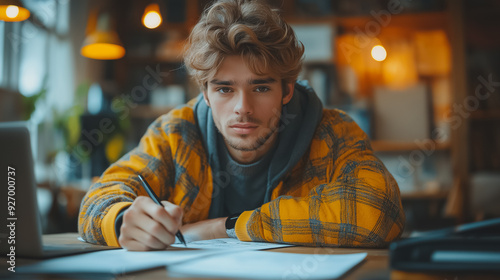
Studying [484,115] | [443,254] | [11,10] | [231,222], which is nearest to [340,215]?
[231,222]

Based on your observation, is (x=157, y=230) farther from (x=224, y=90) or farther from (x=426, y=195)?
(x=426, y=195)

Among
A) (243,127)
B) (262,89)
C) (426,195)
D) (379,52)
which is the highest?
(379,52)

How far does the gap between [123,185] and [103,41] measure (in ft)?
8.16

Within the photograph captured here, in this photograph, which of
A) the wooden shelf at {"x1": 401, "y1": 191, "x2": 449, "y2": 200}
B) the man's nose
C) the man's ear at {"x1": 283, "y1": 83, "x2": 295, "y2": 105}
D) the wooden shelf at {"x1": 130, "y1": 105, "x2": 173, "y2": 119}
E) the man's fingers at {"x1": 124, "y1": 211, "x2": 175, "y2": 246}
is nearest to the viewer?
the man's fingers at {"x1": 124, "y1": 211, "x2": 175, "y2": 246}

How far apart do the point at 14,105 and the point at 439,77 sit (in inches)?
125

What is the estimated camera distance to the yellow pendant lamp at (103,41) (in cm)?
333

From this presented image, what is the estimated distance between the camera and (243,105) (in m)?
1.21

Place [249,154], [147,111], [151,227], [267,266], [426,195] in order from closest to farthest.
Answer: [267,266] < [151,227] < [249,154] < [426,195] < [147,111]

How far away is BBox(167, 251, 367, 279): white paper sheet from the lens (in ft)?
1.87

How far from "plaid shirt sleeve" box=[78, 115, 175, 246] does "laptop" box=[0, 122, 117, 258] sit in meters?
0.21

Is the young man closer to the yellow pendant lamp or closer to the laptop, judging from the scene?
the laptop

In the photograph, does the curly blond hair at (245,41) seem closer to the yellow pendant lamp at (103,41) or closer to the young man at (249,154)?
the young man at (249,154)

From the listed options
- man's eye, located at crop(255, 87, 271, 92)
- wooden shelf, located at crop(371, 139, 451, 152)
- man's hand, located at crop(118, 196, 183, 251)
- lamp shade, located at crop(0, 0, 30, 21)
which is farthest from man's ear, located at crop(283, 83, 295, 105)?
wooden shelf, located at crop(371, 139, 451, 152)

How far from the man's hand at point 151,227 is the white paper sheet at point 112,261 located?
0.9 inches
